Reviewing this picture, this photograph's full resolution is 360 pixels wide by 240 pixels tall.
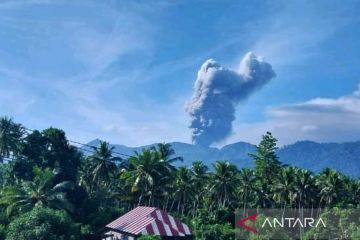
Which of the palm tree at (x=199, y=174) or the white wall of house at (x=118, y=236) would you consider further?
the palm tree at (x=199, y=174)

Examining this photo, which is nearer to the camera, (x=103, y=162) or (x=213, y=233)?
(x=213, y=233)

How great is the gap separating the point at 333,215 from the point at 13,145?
1771 inches

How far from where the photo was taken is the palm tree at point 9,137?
67.9 meters

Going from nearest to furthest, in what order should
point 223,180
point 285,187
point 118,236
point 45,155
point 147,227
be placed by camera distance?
point 147,227, point 118,236, point 45,155, point 223,180, point 285,187

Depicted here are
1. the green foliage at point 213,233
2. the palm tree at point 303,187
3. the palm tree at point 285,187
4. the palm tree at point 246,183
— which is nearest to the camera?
the green foliage at point 213,233

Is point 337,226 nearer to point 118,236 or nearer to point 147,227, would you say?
point 147,227

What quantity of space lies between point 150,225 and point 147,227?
1.53 ft

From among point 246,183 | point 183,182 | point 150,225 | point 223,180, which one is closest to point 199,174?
point 183,182

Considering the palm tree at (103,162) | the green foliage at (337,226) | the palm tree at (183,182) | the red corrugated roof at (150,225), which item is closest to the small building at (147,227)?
the red corrugated roof at (150,225)

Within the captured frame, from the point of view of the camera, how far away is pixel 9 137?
6825 centimetres

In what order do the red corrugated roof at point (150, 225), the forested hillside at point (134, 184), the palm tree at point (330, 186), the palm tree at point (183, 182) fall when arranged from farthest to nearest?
the palm tree at point (330, 186)
the palm tree at point (183, 182)
the forested hillside at point (134, 184)
the red corrugated roof at point (150, 225)

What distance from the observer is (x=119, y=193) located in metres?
77.3

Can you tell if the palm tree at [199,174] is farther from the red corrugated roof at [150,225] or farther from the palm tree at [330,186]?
the red corrugated roof at [150,225]

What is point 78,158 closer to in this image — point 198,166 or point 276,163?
point 198,166
